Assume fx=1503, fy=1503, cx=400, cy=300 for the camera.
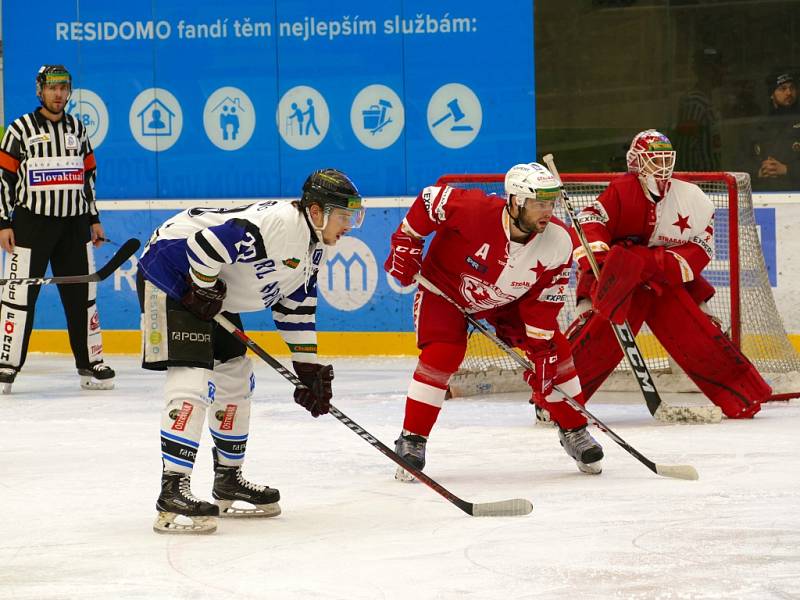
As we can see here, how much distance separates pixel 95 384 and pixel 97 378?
37 mm

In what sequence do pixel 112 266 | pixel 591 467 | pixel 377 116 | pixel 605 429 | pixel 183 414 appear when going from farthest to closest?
pixel 377 116 → pixel 112 266 → pixel 605 429 → pixel 591 467 → pixel 183 414

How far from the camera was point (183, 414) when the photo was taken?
11.6 feet

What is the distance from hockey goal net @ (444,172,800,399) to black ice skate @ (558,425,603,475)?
165 centimetres

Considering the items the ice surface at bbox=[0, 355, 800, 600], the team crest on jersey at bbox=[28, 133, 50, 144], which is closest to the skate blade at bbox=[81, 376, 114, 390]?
the ice surface at bbox=[0, 355, 800, 600]

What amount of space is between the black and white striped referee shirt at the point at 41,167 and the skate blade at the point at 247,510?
301cm

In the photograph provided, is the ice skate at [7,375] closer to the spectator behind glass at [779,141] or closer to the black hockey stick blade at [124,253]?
the black hockey stick blade at [124,253]

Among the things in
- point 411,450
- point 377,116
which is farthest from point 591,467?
point 377,116

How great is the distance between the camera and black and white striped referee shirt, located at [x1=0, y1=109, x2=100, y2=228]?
21.3 feet

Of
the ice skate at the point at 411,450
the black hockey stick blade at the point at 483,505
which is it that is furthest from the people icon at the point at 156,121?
the black hockey stick blade at the point at 483,505

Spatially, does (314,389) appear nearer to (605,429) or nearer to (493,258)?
(493,258)

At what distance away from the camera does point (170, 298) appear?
3611 millimetres

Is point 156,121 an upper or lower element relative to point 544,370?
upper

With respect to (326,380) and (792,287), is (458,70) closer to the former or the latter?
(792,287)

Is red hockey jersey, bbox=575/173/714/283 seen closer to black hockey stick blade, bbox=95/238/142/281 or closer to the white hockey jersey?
black hockey stick blade, bbox=95/238/142/281
